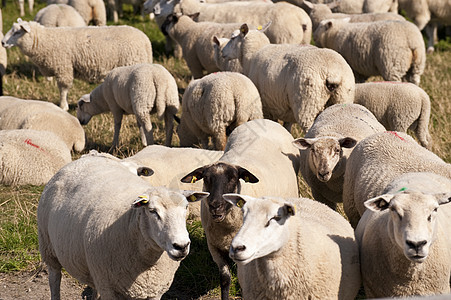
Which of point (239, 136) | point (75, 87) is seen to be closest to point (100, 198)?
point (239, 136)

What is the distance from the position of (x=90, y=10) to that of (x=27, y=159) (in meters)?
9.31

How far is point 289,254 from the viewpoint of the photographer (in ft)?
12.7

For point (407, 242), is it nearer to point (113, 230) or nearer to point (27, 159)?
point (113, 230)

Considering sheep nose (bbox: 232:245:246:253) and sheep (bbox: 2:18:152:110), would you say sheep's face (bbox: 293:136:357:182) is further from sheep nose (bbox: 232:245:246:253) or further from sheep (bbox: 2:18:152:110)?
sheep (bbox: 2:18:152:110)

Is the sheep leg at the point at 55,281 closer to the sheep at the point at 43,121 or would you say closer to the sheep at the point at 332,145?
the sheep at the point at 332,145

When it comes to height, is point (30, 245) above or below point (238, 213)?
below

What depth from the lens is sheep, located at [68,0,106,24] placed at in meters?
16.3

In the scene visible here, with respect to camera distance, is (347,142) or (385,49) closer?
(347,142)

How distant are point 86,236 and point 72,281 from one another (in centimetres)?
143

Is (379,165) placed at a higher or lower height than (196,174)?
higher

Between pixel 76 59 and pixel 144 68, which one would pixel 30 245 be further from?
pixel 76 59

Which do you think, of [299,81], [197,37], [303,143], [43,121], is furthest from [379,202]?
[197,37]

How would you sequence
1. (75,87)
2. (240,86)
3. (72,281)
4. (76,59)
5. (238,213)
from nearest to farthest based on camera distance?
1. (238,213)
2. (72,281)
3. (240,86)
4. (76,59)
5. (75,87)

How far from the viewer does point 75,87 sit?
1287cm
